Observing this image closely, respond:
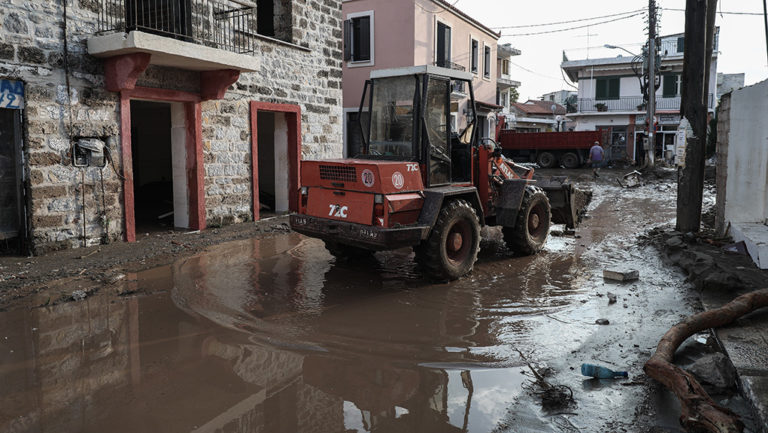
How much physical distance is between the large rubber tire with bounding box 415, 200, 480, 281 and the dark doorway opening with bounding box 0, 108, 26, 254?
5518 mm

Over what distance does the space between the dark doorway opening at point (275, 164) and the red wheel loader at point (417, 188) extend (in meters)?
4.78

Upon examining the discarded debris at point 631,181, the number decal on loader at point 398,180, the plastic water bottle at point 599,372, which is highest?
the number decal on loader at point 398,180

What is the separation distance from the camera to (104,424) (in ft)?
11.1

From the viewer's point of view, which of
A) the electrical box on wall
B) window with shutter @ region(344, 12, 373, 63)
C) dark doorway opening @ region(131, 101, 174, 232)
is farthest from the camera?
window with shutter @ region(344, 12, 373, 63)

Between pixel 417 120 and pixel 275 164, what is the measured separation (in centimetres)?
622

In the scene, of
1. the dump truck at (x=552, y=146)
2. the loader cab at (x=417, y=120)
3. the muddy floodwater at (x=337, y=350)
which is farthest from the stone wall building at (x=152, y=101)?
the dump truck at (x=552, y=146)

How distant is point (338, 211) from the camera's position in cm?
669

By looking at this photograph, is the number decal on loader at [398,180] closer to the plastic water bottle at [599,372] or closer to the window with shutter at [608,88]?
the plastic water bottle at [599,372]

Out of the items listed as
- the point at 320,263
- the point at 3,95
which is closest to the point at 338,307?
the point at 320,263

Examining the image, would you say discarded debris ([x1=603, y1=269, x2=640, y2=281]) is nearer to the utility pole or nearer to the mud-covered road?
the mud-covered road

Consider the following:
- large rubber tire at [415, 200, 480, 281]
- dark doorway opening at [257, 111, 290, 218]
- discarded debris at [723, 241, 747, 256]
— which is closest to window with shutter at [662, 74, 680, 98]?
dark doorway opening at [257, 111, 290, 218]

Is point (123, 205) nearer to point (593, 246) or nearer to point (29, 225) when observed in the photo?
point (29, 225)

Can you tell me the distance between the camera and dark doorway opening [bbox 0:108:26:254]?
7562 mm

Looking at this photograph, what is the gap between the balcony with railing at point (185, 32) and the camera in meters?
7.98
